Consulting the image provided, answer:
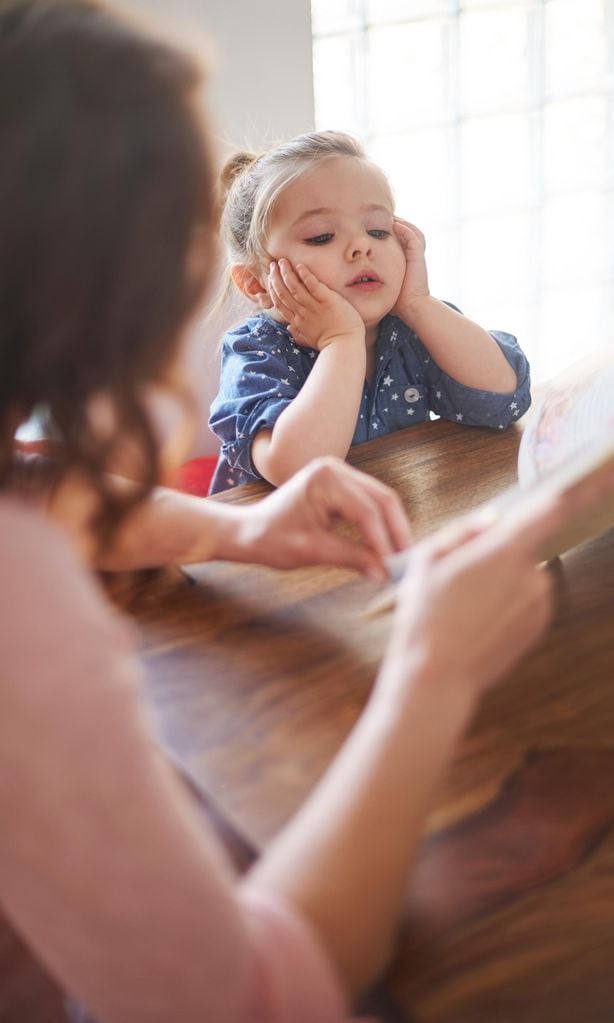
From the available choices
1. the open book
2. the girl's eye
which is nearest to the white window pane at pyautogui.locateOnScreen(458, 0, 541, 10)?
the girl's eye

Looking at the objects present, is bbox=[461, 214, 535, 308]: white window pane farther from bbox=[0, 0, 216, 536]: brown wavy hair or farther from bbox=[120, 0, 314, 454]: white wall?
bbox=[0, 0, 216, 536]: brown wavy hair

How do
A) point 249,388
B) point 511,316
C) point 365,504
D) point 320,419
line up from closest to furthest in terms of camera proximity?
1. point 365,504
2. point 320,419
3. point 249,388
4. point 511,316

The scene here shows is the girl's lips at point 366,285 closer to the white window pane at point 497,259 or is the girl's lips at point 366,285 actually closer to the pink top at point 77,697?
the pink top at point 77,697

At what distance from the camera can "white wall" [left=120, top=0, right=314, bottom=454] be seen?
1.77 metres

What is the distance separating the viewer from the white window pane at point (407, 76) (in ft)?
7.61

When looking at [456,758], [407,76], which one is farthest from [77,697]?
[407,76]

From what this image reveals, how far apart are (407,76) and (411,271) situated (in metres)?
1.29

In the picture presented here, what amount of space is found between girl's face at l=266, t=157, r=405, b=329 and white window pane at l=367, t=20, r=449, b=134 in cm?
121

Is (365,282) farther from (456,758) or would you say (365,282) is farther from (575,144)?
(575,144)

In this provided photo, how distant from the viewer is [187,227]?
0.50 m

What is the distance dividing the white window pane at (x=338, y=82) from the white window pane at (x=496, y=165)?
14.9 inches

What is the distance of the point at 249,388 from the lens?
1.26 metres

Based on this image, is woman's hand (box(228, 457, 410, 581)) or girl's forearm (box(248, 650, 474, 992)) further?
woman's hand (box(228, 457, 410, 581))

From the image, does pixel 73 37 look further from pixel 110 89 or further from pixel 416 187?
pixel 416 187
